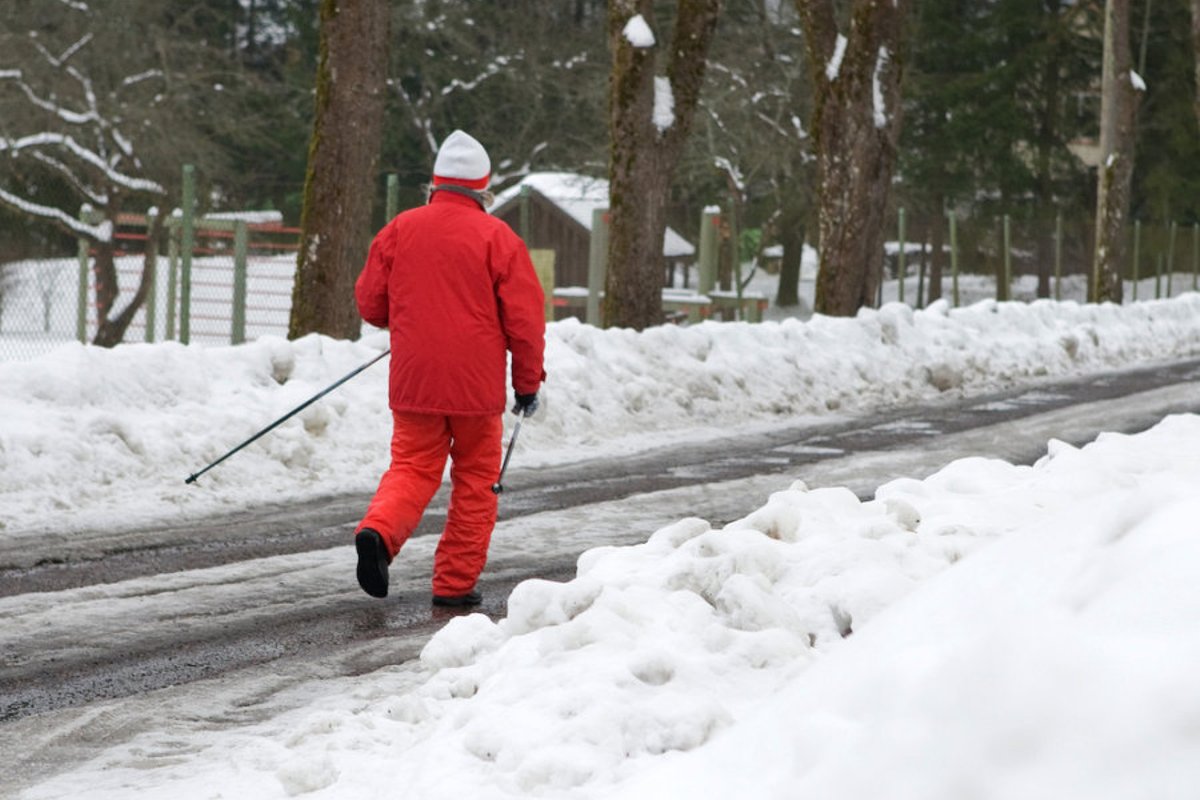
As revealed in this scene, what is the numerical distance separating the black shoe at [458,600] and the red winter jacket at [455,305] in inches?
29.8

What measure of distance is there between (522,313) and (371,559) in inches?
47.3

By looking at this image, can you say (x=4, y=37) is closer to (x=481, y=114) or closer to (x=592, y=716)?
(x=481, y=114)

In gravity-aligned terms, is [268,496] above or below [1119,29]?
below

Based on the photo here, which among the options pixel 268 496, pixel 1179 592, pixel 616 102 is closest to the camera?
pixel 1179 592

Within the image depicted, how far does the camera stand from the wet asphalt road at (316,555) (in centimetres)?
594

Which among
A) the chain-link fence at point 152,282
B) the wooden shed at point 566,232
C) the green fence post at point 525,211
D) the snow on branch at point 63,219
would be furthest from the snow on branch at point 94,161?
the green fence post at point 525,211

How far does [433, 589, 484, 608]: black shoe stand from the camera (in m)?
7.08

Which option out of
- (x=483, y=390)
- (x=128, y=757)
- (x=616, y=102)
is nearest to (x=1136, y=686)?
(x=128, y=757)

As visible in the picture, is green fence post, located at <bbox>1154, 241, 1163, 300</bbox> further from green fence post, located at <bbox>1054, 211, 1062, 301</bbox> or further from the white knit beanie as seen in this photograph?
the white knit beanie

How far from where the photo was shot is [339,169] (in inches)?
555

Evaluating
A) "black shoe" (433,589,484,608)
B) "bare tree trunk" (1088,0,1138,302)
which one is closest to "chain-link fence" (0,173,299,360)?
"black shoe" (433,589,484,608)

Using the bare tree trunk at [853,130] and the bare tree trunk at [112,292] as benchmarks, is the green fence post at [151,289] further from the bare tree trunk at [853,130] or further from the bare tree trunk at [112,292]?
the bare tree trunk at [853,130]

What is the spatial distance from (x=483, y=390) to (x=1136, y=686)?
16.0 ft

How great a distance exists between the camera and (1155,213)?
48438 millimetres
